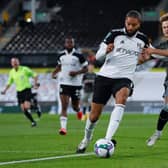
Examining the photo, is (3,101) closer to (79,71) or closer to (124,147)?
(79,71)

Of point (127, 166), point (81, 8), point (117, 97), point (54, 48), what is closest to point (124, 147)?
point (117, 97)

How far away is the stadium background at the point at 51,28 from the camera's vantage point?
3388 cm

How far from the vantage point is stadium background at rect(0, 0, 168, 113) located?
33875 millimetres

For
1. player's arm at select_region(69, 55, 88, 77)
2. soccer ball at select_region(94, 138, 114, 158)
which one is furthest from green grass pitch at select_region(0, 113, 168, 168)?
player's arm at select_region(69, 55, 88, 77)

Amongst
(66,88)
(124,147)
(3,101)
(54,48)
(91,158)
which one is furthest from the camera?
(54,48)

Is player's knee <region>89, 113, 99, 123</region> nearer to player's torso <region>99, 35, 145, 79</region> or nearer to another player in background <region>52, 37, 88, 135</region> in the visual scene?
player's torso <region>99, 35, 145, 79</region>

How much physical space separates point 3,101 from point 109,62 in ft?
71.9

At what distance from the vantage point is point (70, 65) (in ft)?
66.6

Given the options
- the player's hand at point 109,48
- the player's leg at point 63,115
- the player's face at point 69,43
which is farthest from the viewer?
the player's face at point 69,43

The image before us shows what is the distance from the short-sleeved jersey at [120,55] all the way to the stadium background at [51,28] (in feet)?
68.6

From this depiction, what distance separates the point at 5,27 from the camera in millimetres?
42562

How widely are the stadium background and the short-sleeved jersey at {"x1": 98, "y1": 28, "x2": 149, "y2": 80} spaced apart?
20.9 metres

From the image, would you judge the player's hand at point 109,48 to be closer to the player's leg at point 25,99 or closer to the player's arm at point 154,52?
the player's arm at point 154,52

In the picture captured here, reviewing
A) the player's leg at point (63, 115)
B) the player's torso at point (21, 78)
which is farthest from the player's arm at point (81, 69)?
the player's torso at point (21, 78)
